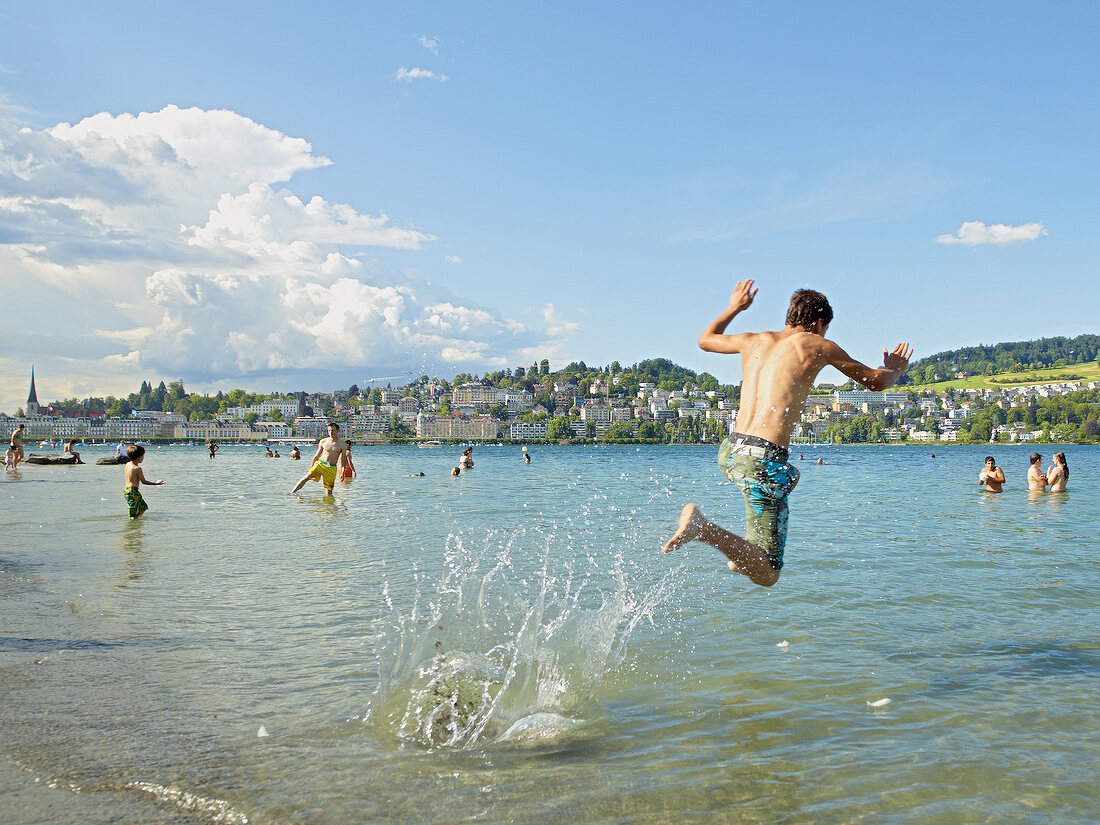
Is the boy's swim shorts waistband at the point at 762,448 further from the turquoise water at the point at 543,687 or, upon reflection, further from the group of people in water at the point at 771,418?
the turquoise water at the point at 543,687

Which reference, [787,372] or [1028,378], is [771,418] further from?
[1028,378]

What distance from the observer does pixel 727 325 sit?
5.67 m

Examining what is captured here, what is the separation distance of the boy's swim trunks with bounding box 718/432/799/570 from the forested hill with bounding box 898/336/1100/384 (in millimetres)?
198085

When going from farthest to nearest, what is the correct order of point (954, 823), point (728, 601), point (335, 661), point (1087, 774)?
point (728, 601), point (335, 661), point (1087, 774), point (954, 823)

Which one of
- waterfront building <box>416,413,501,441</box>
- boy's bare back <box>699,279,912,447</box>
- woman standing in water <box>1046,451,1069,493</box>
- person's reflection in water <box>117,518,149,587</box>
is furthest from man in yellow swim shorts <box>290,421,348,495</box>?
waterfront building <box>416,413,501,441</box>

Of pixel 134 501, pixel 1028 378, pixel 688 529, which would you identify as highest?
pixel 1028 378

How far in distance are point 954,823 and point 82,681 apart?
5.55m

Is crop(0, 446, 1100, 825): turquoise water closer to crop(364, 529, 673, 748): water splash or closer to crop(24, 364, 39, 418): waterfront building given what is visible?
crop(364, 529, 673, 748): water splash

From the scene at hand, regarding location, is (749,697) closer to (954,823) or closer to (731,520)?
(954,823)

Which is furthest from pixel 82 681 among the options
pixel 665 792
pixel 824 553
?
pixel 824 553

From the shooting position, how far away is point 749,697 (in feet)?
17.1

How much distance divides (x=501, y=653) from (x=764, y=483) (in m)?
2.53

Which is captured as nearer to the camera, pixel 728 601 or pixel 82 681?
pixel 82 681

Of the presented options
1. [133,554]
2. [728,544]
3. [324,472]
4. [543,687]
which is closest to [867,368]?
[728,544]
